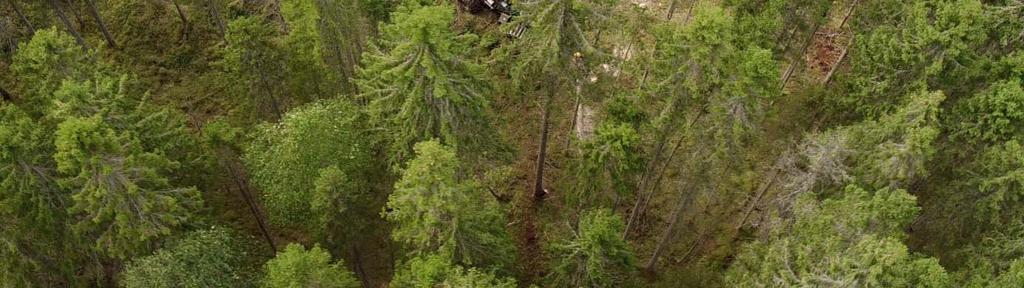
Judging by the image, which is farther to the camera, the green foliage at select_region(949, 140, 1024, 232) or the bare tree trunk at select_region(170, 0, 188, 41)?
the bare tree trunk at select_region(170, 0, 188, 41)

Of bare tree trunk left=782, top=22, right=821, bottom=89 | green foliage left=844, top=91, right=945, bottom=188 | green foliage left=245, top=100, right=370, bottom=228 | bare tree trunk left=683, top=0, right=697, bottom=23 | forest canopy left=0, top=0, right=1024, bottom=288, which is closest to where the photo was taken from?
forest canopy left=0, top=0, right=1024, bottom=288

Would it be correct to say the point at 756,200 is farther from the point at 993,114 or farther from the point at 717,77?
the point at 717,77

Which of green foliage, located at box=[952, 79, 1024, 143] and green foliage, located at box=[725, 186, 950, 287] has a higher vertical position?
green foliage, located at box=[952, 79, 1024, 143]

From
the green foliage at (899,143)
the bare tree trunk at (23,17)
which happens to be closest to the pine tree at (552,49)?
the green foliage at (899,143)

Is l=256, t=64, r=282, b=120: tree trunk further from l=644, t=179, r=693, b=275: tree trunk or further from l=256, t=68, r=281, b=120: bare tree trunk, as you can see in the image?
l=644, t=179, r=693, b=275: tree trunk

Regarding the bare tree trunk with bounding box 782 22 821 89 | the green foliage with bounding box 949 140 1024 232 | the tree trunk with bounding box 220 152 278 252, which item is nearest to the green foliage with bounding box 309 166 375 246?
the tree trunk with bounding box 220 152 278 252

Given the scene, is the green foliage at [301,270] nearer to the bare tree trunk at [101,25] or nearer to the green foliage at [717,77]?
the green foliage at [717,77]

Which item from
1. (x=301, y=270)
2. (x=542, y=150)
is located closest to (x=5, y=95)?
(x=301, y=270)
